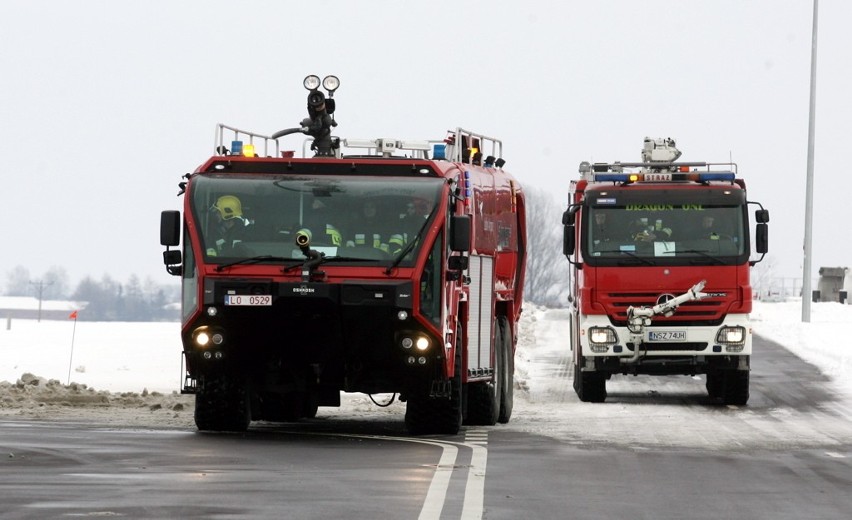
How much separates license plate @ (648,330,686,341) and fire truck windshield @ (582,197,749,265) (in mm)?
981

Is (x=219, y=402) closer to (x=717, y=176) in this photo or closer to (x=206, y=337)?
(x=206, y=337)

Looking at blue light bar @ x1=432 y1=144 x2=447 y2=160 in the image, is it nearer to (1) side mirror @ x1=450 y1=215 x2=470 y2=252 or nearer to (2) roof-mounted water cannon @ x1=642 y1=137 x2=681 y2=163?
(1) side mirror @ x1=450 y1=215 x2=470 y2=252

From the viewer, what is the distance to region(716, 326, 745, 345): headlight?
2472 cm

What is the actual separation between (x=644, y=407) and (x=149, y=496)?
13.9m

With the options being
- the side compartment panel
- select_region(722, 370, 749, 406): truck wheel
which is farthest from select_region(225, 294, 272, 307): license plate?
select_region(722, 370, 749, 406): truck wheel

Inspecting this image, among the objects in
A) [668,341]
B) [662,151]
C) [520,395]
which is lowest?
[520,395]

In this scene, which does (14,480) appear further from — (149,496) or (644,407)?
(644,407)

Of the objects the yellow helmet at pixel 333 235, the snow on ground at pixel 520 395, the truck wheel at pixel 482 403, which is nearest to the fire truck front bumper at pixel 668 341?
the snow on ground at pixel 520 395

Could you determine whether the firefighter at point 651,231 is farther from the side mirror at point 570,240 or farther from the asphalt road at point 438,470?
the asphalt road at point 438,470

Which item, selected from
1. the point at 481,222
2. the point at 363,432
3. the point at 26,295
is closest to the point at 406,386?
the point at 363,432

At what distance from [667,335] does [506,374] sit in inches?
140

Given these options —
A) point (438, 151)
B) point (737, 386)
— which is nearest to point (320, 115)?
point (438, 151)

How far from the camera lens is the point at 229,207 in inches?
701

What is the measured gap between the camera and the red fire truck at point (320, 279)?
1750cm
